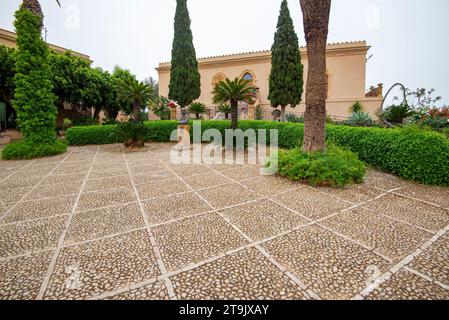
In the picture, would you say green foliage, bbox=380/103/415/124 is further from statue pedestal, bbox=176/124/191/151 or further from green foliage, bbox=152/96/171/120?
green foliage, bbox=152/96/171/120

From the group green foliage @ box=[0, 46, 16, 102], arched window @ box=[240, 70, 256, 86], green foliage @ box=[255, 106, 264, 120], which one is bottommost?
green foliage @ box=[255, 106, 264, 120]

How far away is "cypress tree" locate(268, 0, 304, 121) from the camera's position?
1465cm

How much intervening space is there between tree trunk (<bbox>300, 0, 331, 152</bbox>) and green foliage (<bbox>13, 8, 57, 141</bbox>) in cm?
1077

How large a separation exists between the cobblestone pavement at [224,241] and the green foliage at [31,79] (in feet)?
18.2

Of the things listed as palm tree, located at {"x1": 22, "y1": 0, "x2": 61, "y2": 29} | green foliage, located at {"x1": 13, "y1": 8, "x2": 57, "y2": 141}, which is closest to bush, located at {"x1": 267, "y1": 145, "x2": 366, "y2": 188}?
green foliage, located at {"x1": 13, "y1": 8, "x2": 57, "y2": 141}

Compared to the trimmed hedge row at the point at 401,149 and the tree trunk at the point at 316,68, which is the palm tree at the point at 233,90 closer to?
the trimmed hedge row at the point at 401,149

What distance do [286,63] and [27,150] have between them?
15450 millimetres

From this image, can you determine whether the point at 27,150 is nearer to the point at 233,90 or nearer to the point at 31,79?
the point at 31,79

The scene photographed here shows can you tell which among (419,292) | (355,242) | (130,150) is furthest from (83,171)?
(419,292)

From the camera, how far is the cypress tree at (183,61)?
1669 cm

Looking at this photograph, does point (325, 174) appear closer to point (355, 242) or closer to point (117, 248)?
point (355, 242)

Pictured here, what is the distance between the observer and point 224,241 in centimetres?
285

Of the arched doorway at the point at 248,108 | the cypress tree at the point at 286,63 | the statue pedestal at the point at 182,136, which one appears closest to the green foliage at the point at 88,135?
the statue pedestal at the point at 182,136
